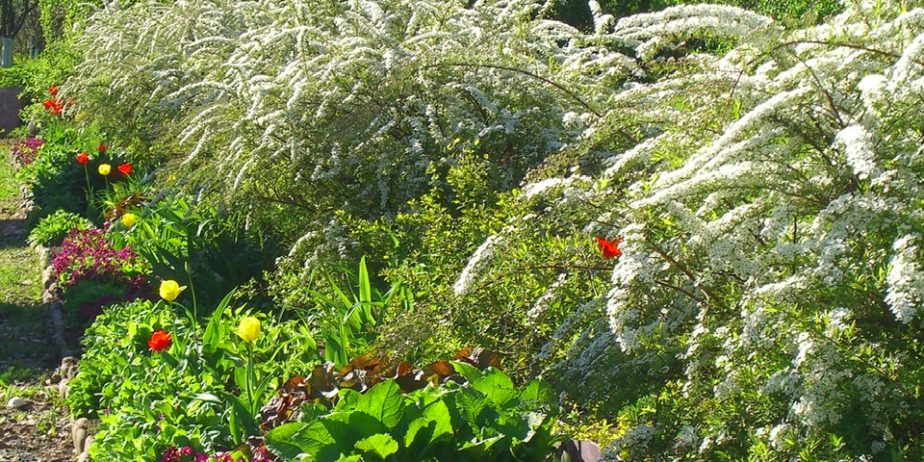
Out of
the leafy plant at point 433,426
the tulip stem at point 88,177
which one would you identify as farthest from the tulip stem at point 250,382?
the tulip stem at point 88,177

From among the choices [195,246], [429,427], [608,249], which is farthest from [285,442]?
[195,246]

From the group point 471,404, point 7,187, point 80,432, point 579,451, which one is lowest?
point 7,187

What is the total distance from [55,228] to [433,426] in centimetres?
640

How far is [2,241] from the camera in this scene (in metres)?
9.73

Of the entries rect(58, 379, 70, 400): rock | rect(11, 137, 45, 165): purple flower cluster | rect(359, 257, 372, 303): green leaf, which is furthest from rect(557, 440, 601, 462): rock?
rect(11, 137, 45, 165): purple flower cluster

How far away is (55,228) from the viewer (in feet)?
29.4

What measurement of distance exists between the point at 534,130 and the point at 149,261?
104 inches

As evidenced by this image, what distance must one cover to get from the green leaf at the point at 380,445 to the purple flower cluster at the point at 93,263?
4.31 meters

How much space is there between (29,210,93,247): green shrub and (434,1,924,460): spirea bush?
609 cm

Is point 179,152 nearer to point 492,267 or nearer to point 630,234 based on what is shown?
point 492,267

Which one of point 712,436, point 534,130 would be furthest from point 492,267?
point 534,130

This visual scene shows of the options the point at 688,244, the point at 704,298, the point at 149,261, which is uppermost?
the point at 688,244

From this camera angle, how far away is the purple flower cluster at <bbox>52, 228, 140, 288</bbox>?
288 inches

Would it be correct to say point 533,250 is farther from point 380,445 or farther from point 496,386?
point 380,445
